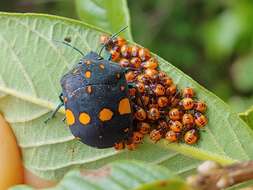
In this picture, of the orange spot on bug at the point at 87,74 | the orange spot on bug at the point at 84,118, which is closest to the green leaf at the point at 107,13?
the orange spot on bug at the point at 87,74

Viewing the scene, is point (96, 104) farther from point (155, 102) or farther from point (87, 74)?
point (155, 102)

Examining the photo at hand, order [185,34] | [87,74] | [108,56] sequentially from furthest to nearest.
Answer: [185,34] < [108,56] < [87,74]

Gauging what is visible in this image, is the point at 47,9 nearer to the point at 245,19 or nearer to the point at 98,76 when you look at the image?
the point at 245,19

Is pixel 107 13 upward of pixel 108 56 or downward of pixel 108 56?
upward

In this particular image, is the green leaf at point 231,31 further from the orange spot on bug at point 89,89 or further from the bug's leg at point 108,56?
the orange spot on bug at point 89,89

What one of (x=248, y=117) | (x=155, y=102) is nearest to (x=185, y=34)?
(x=155, y=102)
